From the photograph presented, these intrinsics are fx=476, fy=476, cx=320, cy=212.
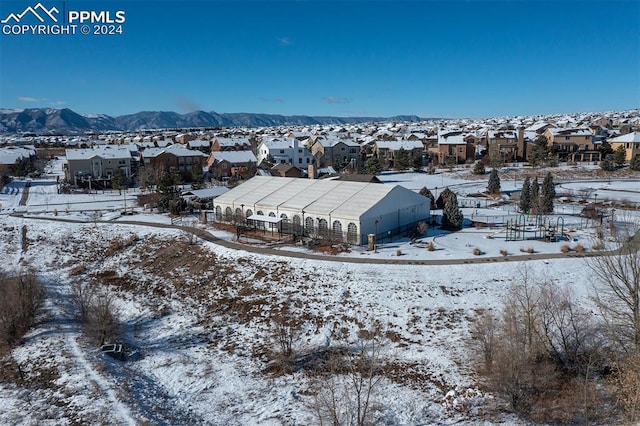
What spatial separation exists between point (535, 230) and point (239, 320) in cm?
2215

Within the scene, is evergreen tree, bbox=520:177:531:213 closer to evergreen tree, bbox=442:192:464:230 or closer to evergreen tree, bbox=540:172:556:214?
evergreen tree, bbox=540:172:556:214

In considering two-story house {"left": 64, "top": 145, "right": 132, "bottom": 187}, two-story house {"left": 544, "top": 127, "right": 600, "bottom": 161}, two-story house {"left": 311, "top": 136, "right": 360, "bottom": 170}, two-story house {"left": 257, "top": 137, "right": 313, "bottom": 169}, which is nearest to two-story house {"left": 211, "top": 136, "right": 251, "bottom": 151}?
two-story house {"left": 257, "top": 137, "right": 313, "bottom": 169}

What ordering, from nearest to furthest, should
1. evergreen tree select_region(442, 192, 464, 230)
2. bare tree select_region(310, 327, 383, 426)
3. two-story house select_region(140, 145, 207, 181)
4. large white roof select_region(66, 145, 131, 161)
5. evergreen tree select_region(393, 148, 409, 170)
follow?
bare tree select_region(310, 327, 383, 426) → evergreen tree select_region(442, 192, 464, 230) → large white roof select_region(66, 145, 131, 161) → two-story house select_region(140, 145, 207, 181) → evergreen tree select_region(393, 148, 409, 170)

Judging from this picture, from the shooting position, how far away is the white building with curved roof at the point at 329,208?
33.1m

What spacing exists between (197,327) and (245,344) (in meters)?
3.47

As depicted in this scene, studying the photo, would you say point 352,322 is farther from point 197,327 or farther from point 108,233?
point 108,233

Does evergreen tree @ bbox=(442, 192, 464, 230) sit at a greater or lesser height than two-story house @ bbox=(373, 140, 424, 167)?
lesser

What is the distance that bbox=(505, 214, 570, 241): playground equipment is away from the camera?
32.3 meters

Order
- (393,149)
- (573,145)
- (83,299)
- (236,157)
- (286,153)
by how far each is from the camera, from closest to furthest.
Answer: (83,299)
(236,157)
(286,153)
(573,145)
(393,149)

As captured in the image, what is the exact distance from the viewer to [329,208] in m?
34.3

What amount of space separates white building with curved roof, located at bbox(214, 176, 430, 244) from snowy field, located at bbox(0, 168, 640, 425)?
6.88 feet

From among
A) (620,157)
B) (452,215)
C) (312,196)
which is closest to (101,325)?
(312,196)

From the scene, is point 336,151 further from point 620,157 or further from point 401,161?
point 620,157

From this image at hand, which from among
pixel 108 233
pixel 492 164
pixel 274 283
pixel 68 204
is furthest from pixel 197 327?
pixel 492 164
